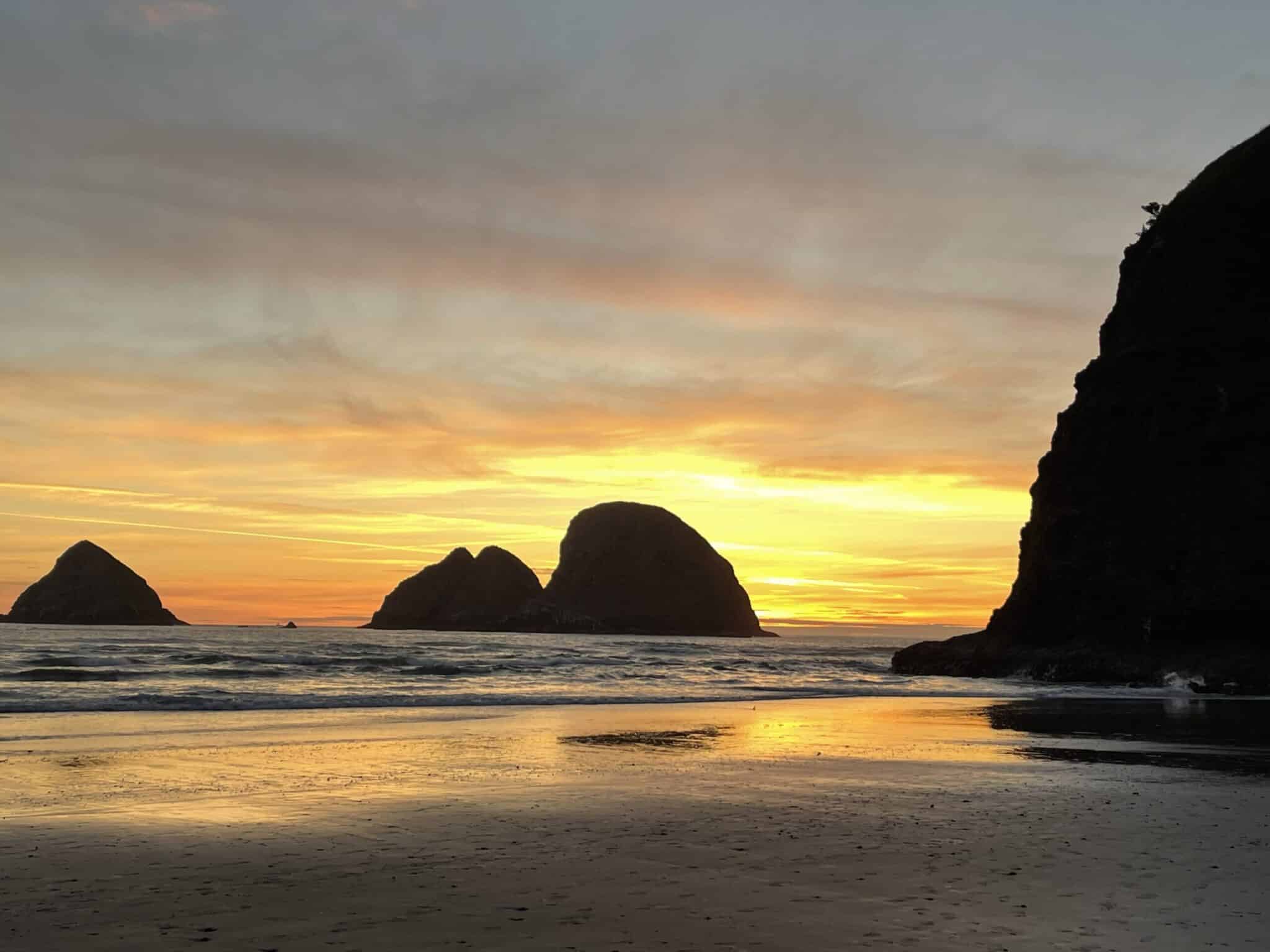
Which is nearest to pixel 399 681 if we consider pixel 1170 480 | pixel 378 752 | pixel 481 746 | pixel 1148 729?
pixel 481 746

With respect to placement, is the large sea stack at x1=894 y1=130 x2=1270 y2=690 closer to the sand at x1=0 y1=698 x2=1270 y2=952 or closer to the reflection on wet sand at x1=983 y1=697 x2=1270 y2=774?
the reflection on wet sand at x1=983 y1=697 x2=1270 y2=774

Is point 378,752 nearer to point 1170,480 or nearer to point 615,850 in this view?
point 615,850

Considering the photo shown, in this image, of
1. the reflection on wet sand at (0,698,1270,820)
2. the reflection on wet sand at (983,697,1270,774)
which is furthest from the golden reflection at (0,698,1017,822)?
the reflection on wet sand at (983,697,1270,774)

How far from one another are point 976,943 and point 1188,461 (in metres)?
50.2

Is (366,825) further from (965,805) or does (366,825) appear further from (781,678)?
(781,678)

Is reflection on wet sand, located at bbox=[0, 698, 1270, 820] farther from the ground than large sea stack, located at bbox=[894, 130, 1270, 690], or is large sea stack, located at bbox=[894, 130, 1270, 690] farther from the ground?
large sea stack, located at bbox=[894, 130, 1270, 690]

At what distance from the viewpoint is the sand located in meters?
6.77

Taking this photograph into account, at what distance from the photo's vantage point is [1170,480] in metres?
50.2

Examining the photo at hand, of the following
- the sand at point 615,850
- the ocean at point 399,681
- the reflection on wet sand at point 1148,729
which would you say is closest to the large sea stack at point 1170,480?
the ocean at point 399,681

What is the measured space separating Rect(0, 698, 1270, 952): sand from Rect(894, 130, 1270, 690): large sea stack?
34.0m

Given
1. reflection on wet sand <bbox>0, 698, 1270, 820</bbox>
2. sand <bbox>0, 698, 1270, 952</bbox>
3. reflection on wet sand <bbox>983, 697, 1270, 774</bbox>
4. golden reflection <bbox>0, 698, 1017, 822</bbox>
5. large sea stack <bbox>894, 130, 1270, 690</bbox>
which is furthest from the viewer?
large sea stack <bbox>894, 130, 1270, 690</bbox>

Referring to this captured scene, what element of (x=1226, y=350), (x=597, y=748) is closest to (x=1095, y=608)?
(x=1226, y=350)

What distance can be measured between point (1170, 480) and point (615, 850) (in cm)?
4854

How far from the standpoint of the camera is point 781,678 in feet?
171
